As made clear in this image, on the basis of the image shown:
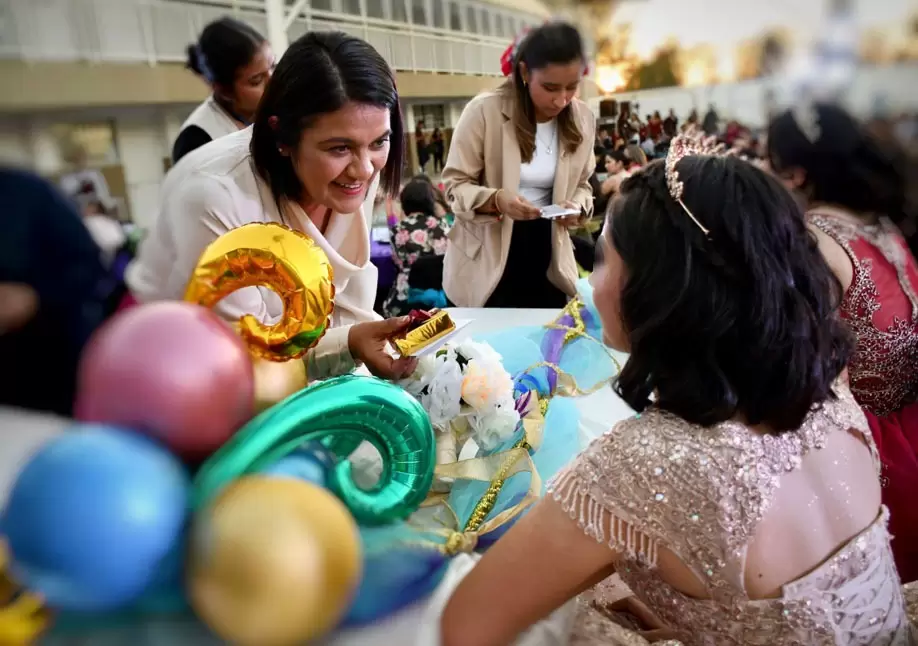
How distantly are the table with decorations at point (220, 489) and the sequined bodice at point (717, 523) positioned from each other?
167 millimetres

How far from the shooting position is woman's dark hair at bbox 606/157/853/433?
63cm

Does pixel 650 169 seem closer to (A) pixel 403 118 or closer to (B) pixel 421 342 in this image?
(B) pixel 421 342

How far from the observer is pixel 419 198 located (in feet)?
6.75

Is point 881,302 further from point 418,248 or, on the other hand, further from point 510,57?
point 418,248

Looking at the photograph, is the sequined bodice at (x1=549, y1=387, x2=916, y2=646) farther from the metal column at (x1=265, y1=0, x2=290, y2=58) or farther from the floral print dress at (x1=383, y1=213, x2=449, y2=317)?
the floral print dress at (x1=383, y1=213, x2=449, y2=317)

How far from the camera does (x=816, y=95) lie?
2.31 feet

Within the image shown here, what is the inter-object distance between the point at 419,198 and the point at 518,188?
1.49 feet

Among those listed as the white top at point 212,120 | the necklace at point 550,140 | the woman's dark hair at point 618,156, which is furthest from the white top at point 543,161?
the white top at point 212,120

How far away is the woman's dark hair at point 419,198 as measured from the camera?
6.59 feet

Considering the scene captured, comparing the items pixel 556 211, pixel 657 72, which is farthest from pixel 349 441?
pixel 556 211

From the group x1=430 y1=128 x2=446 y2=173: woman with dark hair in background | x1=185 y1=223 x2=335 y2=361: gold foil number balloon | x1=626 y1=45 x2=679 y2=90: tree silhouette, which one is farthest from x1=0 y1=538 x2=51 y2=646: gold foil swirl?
x1=430 y1=128 x2=446 y2=173: woman with dark hair in background

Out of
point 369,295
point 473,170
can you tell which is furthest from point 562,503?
point 473,170

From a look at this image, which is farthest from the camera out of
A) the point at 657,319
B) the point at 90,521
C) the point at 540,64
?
the point at 540,64

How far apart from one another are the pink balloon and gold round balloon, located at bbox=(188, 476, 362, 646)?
6cm
